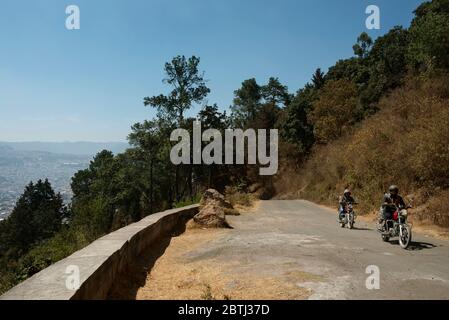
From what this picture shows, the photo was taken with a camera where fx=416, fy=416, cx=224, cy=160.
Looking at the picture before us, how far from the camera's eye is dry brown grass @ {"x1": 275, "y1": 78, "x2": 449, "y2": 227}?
16.7m

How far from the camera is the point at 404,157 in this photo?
760 inches

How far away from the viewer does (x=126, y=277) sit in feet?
23.1

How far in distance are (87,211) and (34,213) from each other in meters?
55.4

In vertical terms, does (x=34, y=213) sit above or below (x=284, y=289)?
below

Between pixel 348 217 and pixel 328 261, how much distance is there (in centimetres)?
762

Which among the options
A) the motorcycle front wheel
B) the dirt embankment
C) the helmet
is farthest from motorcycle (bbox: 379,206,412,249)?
the dirt embankment

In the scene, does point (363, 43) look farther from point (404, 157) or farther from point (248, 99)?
point (404, 157)

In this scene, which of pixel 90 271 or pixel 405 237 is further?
pixel 405 237

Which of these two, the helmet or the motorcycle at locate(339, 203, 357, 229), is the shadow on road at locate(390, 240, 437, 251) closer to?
the helmet

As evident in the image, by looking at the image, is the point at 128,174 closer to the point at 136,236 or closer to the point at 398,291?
the point at 136,236

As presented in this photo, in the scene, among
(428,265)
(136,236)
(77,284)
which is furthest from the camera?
(136,236)

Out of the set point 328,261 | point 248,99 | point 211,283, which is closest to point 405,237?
point 328,261
